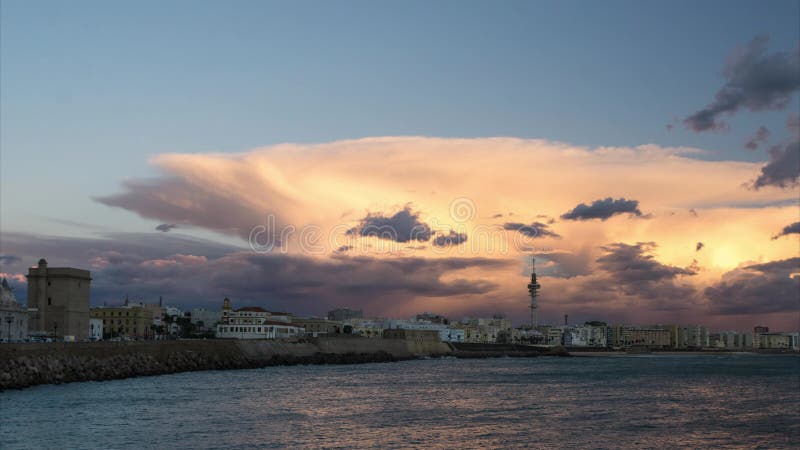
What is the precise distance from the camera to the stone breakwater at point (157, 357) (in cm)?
6397

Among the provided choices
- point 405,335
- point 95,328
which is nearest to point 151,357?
point 95,328

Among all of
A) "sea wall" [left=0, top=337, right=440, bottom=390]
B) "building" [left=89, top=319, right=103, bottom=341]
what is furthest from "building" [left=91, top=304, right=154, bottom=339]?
"sea wall" [left=0, top=337, right=440, bottom=390]

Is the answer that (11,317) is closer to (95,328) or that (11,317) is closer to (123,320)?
(95,328)

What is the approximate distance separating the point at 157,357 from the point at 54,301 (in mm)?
24344

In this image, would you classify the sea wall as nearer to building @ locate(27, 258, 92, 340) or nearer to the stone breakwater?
the stone breakwater

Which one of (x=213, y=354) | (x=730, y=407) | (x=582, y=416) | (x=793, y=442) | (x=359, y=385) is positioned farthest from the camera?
(x=213, y=354)

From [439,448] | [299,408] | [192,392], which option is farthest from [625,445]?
[192,392]

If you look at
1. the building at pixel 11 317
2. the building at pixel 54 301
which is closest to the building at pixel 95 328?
the building at pixel 54 301

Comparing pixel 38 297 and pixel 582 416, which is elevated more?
pixel 38 297

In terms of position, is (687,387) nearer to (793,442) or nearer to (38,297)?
(793,442)

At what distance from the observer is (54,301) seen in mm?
100750

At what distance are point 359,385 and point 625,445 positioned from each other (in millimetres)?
39210

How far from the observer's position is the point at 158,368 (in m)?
82.6

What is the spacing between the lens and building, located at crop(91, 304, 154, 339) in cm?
14950
